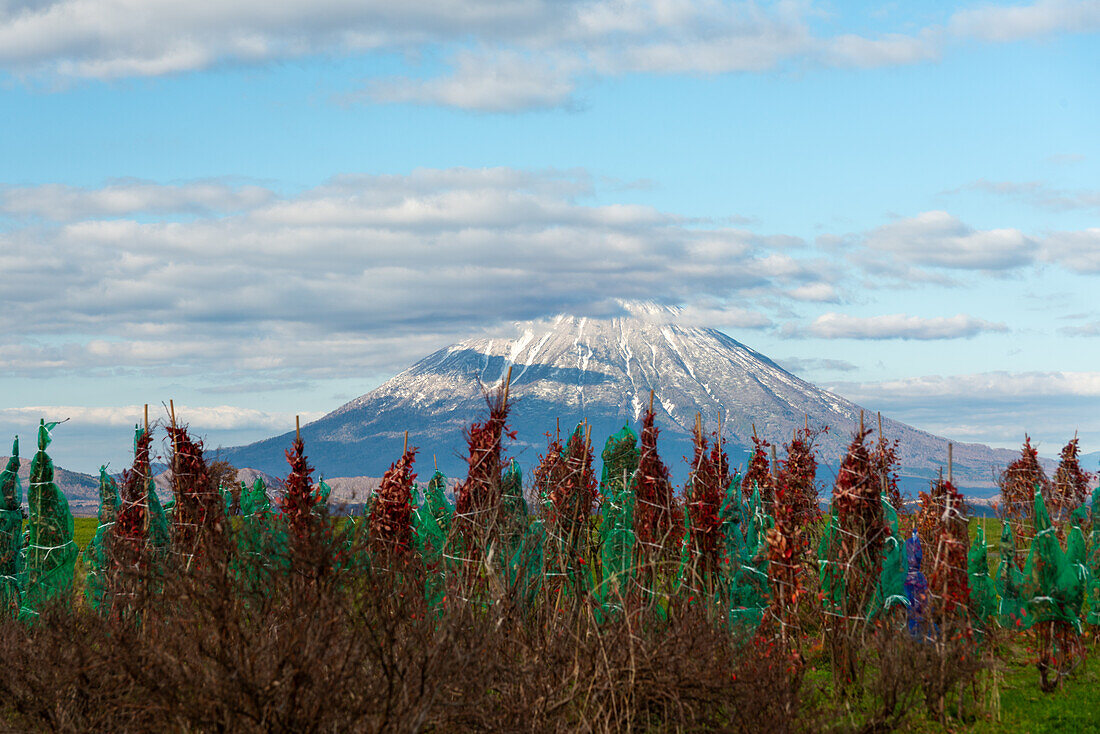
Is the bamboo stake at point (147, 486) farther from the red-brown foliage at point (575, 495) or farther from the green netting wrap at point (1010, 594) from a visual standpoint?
the green netting wrap at point (1010, 594)

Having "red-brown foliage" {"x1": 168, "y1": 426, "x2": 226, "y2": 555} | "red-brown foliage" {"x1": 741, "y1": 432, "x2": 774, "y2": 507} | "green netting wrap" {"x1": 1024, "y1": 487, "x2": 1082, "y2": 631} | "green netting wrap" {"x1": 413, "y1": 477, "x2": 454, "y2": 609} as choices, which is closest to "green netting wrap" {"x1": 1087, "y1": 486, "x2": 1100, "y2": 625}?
"green netting wrap" {"x1": 1024, "y1": 487, "x2": 1082, "y2": 631}

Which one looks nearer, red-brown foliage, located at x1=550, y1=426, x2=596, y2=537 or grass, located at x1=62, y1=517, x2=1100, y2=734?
grass, located at x1=62, y1=517, x2=1100, y2=734

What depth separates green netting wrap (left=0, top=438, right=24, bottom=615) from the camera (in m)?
14.2

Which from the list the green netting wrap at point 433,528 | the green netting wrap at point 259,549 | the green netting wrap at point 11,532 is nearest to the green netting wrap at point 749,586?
the green netting wrap at point 433,528

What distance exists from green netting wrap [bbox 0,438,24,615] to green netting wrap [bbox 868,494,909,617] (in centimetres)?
1079

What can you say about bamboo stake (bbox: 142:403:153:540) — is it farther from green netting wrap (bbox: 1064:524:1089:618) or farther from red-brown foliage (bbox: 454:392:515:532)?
green netting wrap (bbox: 1064:524:1089:618)

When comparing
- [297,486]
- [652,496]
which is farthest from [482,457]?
[297,486]

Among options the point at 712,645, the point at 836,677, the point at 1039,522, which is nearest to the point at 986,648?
the point at 1039,522

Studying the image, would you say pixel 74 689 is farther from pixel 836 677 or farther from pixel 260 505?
pixel 260 505

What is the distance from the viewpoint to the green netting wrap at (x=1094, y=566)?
12990 mm

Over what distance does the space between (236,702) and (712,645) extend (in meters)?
3.97

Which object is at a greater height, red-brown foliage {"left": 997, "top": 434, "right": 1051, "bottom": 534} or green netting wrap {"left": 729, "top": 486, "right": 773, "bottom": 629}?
red-brown foliage {"left": 997, "top": 434, "right": 1051, "bottom": 534}

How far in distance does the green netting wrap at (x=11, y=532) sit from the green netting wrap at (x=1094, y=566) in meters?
13.8

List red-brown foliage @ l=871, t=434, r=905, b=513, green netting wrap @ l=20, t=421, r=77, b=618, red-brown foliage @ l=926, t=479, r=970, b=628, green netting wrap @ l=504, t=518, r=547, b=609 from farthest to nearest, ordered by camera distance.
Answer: red-brown foliage @ l=871, t=434, r=905, b=513 → green netting wrap @ l=20, t=421, r=77, b=618 → red-brown foliage @ l=926, t=479, r=970, b=628 → green netting wrap @ l=504, t=518, r=547, b=609
